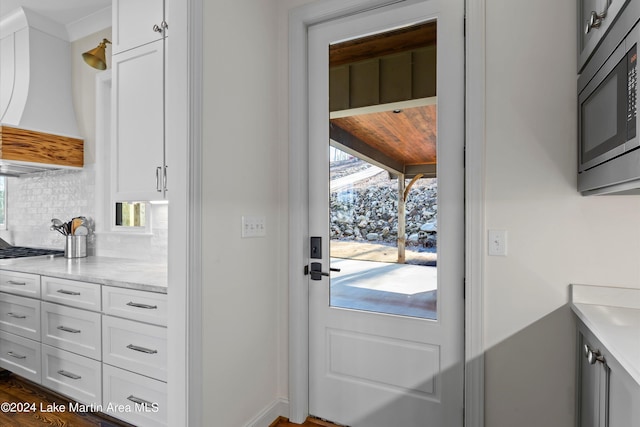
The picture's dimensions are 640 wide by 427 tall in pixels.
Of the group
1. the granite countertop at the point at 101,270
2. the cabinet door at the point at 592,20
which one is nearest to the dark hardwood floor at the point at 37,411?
the granite countertop at the point at 101,270

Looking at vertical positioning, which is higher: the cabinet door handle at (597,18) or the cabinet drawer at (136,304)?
the cabinet door handle at (597,18)

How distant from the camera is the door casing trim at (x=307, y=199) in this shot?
1.66 m

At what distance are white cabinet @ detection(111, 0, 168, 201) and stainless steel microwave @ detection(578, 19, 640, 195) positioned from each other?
2.11 metres

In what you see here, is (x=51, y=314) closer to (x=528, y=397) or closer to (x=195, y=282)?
(x=195, y=282)

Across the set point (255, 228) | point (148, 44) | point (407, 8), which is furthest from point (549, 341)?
point (148, 44)

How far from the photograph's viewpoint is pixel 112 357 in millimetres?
2049

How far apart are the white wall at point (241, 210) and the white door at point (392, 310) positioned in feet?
0.73

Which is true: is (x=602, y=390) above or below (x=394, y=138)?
below

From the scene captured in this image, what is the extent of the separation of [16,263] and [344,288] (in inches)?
97.1

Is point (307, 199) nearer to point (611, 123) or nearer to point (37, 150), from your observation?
point (611, 123)

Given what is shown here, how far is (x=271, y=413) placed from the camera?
2.08m

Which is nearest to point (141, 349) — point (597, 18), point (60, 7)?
point (597, 18)

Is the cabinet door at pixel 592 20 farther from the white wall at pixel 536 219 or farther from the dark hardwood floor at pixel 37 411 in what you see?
the dark hardwood floor at pixel 37 411

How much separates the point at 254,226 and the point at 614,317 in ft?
5.17
